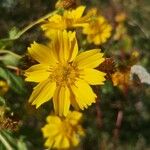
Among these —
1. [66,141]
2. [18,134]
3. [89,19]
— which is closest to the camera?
[89,19]

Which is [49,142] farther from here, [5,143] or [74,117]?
[5,143]

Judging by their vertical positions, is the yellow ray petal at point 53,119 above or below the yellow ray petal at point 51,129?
above

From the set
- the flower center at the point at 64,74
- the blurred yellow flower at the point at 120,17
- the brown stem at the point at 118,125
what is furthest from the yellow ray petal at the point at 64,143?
the blurred yellow flower at the point at 120,17

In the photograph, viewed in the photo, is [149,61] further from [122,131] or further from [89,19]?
[89,19]

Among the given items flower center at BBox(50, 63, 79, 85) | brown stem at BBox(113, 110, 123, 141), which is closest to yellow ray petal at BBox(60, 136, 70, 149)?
brown stem at BBox(113, 110, 123, 141)

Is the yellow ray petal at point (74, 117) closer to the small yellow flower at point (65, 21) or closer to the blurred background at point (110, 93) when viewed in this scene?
the blurred background at point (110, 93)

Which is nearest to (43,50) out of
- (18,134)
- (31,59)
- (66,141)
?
(31,59)

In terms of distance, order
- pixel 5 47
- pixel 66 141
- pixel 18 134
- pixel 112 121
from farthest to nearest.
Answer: pixel 112 121 → pixel 66 141 → pixel 18 134 → pixel 5 47
